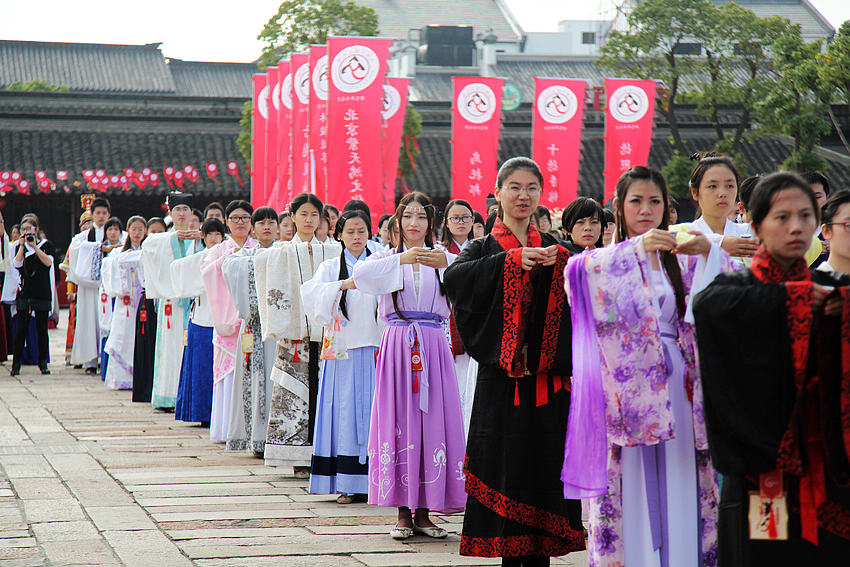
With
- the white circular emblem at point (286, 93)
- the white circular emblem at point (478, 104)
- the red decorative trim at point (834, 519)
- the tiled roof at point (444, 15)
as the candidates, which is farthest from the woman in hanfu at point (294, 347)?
the tiled roof at point (444, 15)

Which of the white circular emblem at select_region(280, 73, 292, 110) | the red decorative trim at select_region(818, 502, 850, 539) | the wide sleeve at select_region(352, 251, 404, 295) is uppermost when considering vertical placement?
the white circular emblem at select_region(280, 73, 292, 110)

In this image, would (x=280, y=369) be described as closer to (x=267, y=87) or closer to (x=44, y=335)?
(x=44, y=335)

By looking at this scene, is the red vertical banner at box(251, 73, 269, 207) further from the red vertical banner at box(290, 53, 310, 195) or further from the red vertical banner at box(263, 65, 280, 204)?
the red vertical banner at box(290, 53, 310, 195)

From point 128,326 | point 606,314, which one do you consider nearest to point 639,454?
point 606,314

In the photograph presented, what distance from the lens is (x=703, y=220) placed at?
4410 millimetres

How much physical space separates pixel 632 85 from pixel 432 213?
1229cm

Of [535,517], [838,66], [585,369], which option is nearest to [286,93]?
[838,66]

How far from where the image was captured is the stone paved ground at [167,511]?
16.7 feet

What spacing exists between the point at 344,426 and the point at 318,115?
27.8 feet

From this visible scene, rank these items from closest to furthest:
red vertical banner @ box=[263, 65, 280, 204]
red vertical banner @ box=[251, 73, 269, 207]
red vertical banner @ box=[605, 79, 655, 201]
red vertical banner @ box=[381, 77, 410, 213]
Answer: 1. red vertical banner @ box=[381, 77, 410, 213]
2. red vertical banner @ box=[263, 65, 280, 204]
3. red vertical banner @ box=[605, 79, 655, 201]
4. red vertical banner @ box=[251, 73, 269, 207]

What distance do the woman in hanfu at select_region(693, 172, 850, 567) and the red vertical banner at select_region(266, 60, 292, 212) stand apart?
44.6 ft

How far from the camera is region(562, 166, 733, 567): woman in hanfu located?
3.56 metres

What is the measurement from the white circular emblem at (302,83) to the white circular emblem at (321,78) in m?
1.17

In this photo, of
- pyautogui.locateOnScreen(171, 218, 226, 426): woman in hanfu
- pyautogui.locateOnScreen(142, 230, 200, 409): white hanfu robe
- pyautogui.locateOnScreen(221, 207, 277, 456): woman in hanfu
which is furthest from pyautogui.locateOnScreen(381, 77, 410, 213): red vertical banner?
pyautogui.locateOnScreen(221, 207, 277, 456): woman in hanfu
